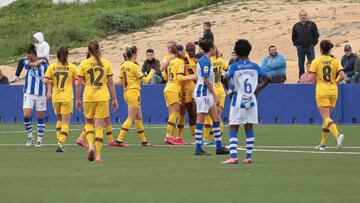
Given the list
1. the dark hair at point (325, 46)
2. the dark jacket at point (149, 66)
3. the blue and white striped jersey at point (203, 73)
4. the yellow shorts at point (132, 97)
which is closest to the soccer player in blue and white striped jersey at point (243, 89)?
the blue and white striped jersey at point (203, 73)

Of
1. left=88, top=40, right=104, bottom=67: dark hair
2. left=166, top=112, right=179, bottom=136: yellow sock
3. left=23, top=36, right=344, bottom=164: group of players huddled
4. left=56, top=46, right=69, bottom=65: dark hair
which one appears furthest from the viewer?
left=166, top=112, right=179, bottom=136: yellow sock

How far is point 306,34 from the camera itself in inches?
1403

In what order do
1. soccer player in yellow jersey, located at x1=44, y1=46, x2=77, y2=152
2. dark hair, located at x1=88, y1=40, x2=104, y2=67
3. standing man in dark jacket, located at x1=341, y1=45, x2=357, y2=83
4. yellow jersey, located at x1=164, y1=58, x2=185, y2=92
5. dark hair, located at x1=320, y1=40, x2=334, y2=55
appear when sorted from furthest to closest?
standing man in dark jacket, located at x1=341, y1=45, x2=357, y2=83 < yellow jersey, located at x1=164, y1=58, x2=185, y2=92 < soccer player in yellow jersey, located at x1=44, y1=46, x2=77, y2=152 < dark hair, located at x1=320, y1=40, x2=334, y2=55 < dark hair, located at x1=88, y1=40, x2=104, y2=67

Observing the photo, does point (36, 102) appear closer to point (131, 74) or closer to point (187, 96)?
point (131, 74)

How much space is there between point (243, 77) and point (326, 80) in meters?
3.63

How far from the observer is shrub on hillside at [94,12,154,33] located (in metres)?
60.8

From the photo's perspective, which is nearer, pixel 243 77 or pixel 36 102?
pixel 243 77

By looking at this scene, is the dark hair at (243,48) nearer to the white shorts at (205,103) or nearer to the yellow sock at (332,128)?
the white shorts at (205,103)

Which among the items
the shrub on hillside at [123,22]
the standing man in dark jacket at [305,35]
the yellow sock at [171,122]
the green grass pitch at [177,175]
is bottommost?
the green grass pitch at [177,175]

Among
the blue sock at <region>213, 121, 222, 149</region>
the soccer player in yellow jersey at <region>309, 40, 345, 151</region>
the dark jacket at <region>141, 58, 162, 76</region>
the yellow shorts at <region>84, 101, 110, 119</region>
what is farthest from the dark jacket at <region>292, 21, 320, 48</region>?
the yellow shorts at <region>84, 101, 110, 119</region>

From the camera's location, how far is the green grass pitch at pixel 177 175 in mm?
15156

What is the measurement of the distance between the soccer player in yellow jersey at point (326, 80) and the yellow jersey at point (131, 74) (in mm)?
3902

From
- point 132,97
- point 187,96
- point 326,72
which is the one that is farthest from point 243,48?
point 187,96

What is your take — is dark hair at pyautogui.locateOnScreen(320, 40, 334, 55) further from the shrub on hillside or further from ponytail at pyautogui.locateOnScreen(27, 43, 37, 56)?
the shrub on hillside
